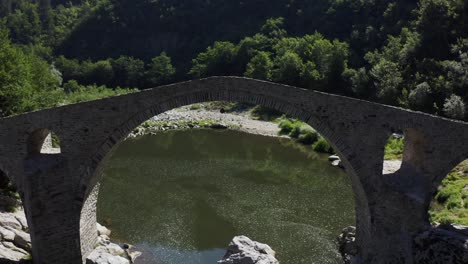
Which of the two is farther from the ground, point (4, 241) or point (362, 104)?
point (362, 104)

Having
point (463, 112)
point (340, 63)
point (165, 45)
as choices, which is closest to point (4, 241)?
point (463, 112)

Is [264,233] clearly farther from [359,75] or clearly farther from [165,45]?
[165,45]

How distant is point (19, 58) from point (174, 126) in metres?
19.0

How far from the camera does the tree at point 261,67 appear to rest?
48.0 m

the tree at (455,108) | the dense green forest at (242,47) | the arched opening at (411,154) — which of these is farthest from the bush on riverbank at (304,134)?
the arched opening at (411,154)

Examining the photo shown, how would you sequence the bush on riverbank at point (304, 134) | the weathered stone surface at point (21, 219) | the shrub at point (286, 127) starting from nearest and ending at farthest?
1. the weathered stone surface at point (21, 219)
2. the bush on riverbank at point (304, 134)
3. the shrub at point (286, 127)

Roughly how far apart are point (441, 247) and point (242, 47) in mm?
44676

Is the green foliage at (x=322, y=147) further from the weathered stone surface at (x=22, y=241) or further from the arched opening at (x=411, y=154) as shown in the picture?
the weathered stone surface at (x=22, y=241)

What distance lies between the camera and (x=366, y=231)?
14016 millimetres

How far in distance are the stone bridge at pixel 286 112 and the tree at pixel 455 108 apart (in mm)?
14104

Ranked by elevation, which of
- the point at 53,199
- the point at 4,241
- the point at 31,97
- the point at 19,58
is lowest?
the point at 4,241

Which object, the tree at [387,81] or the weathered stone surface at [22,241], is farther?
the tree at [387,81]

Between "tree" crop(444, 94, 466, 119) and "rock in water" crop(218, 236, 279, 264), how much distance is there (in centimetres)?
1607

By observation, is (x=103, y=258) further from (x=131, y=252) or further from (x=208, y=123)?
(x=208, y=123)
